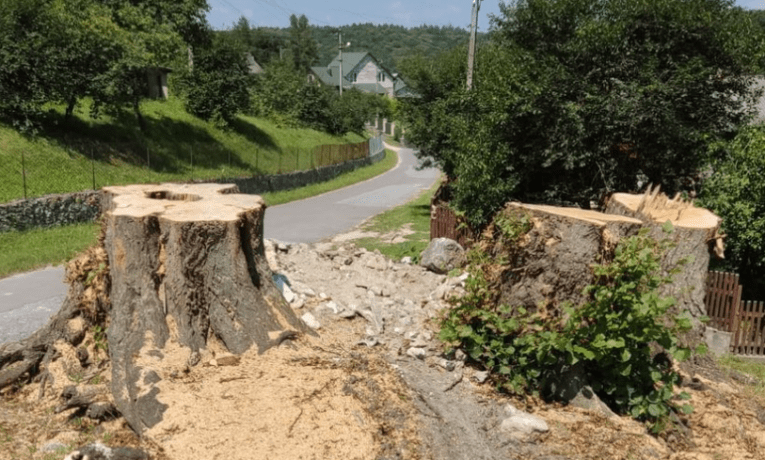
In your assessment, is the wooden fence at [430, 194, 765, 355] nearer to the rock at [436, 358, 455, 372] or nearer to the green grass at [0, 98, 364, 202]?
the rock at [436, 358, 455, 372]

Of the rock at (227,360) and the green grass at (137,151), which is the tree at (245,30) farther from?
the rock at (227,360)

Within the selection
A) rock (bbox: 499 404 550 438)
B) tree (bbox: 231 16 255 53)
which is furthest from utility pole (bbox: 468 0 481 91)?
tree (bbox: 231 16 255 53)

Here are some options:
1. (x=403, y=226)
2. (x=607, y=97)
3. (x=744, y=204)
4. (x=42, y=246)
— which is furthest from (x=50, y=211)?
(x=744, y=204)

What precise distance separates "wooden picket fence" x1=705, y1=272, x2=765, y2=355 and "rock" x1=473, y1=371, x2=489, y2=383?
5827 millimetres

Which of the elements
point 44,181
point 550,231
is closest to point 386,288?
point 550,231

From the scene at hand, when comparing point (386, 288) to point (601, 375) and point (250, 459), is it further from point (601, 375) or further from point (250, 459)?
point (250, 459)

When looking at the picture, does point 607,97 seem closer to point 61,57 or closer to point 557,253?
point 557,253

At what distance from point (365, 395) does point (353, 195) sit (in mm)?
22483

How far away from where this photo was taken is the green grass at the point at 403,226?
15146 mm

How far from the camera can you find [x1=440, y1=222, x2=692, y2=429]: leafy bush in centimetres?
573

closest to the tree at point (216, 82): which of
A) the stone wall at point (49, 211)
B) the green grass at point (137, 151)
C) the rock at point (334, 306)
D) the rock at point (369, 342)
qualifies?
the green grass at point (137, 151)

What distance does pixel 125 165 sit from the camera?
21875 mm

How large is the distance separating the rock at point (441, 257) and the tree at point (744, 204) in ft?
15.9

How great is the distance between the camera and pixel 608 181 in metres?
14.5
